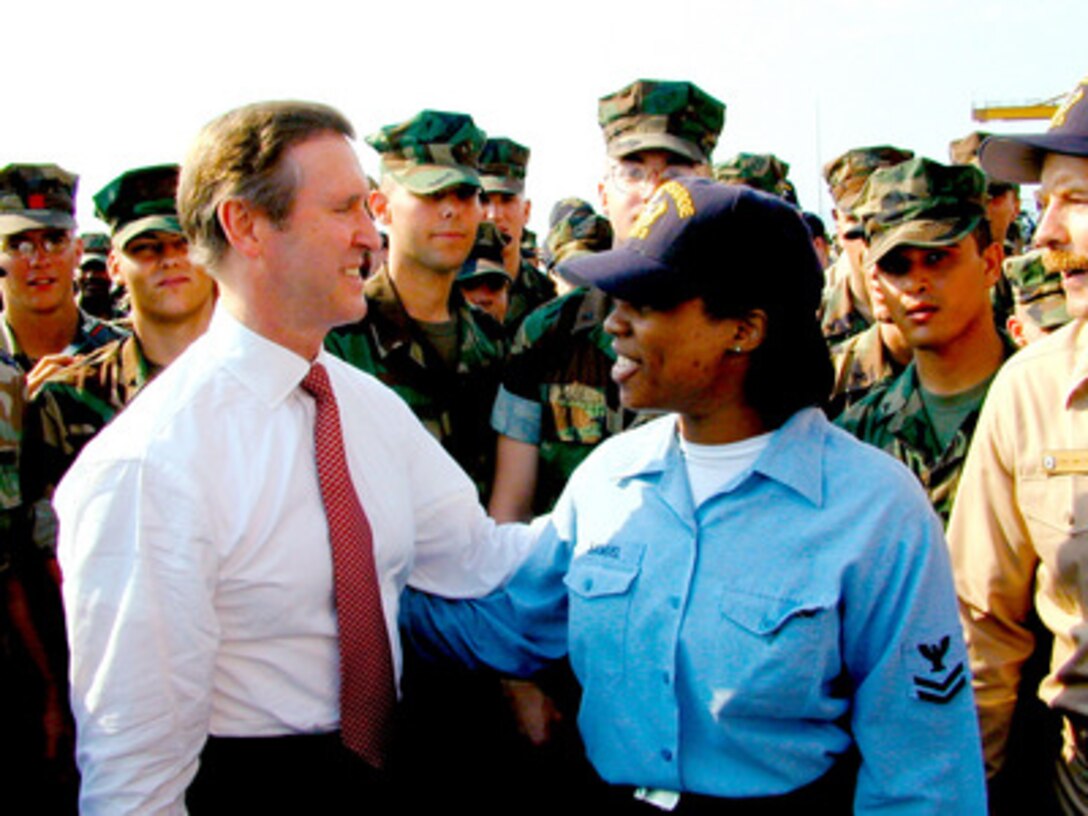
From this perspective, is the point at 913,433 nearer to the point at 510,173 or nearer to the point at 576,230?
the point at 510,173

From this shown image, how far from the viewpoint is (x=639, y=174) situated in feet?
12.3

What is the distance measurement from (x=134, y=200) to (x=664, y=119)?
2191 mm

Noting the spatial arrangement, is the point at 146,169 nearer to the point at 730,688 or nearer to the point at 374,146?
the point at 374,146

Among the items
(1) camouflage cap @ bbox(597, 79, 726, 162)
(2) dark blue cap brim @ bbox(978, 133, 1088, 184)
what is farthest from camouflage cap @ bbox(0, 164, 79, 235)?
(2) dark blue cap brim @ bbox(978, 133, 1088, 184)

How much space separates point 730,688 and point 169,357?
284 cm

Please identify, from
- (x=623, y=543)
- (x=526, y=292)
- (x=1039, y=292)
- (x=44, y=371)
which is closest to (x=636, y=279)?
(x=623, y=543)

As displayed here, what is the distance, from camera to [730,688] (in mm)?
1794

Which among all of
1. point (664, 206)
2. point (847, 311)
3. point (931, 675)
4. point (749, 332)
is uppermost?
point (664, 206)

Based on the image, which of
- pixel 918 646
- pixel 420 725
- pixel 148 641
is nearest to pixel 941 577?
pixel 918 646

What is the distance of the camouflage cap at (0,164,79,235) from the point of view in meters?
4.98

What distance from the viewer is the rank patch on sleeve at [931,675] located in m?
1.75

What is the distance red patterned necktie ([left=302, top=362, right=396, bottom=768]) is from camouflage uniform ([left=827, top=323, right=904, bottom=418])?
2286 millimetres

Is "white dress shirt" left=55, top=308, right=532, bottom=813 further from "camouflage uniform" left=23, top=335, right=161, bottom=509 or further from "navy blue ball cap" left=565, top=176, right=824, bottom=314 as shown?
"camouflage uniform" left=23, top=335, right=161, bottom=509

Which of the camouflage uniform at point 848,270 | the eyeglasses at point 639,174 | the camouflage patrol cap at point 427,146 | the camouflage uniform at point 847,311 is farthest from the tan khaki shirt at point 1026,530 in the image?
the camouflage uniform at point 847,311
